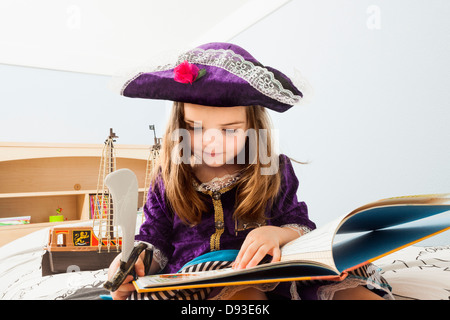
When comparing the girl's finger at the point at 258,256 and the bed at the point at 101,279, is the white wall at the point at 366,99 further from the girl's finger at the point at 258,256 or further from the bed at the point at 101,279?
the girl's finger at the point at 258,256

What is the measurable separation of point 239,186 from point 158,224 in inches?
7.6

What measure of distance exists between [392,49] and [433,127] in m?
0.35

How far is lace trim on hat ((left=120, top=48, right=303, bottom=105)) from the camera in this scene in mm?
624

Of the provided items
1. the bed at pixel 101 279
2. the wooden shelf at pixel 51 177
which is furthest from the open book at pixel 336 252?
the wooden shelf at pixel 51 177

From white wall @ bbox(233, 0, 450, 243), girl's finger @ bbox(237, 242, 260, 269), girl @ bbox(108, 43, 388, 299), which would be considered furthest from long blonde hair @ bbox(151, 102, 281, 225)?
white wall @ bbox(233, 0, 450, 243)

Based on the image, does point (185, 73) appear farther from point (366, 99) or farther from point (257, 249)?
point (366, 99)

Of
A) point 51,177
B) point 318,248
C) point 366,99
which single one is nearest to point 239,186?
point 318,248

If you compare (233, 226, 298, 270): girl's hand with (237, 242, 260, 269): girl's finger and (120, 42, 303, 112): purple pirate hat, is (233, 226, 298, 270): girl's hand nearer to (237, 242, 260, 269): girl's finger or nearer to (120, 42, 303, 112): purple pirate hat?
(237, 242, 260, 269): girl's finger

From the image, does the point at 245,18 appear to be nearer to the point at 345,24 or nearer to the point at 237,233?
the point at 345,24

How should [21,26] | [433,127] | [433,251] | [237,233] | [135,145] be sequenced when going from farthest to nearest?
[135,145] < [21,26] < [433,127] < [433,251] < [237,233]

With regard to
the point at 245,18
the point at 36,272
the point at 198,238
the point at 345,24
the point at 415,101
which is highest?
the point at 245,18
